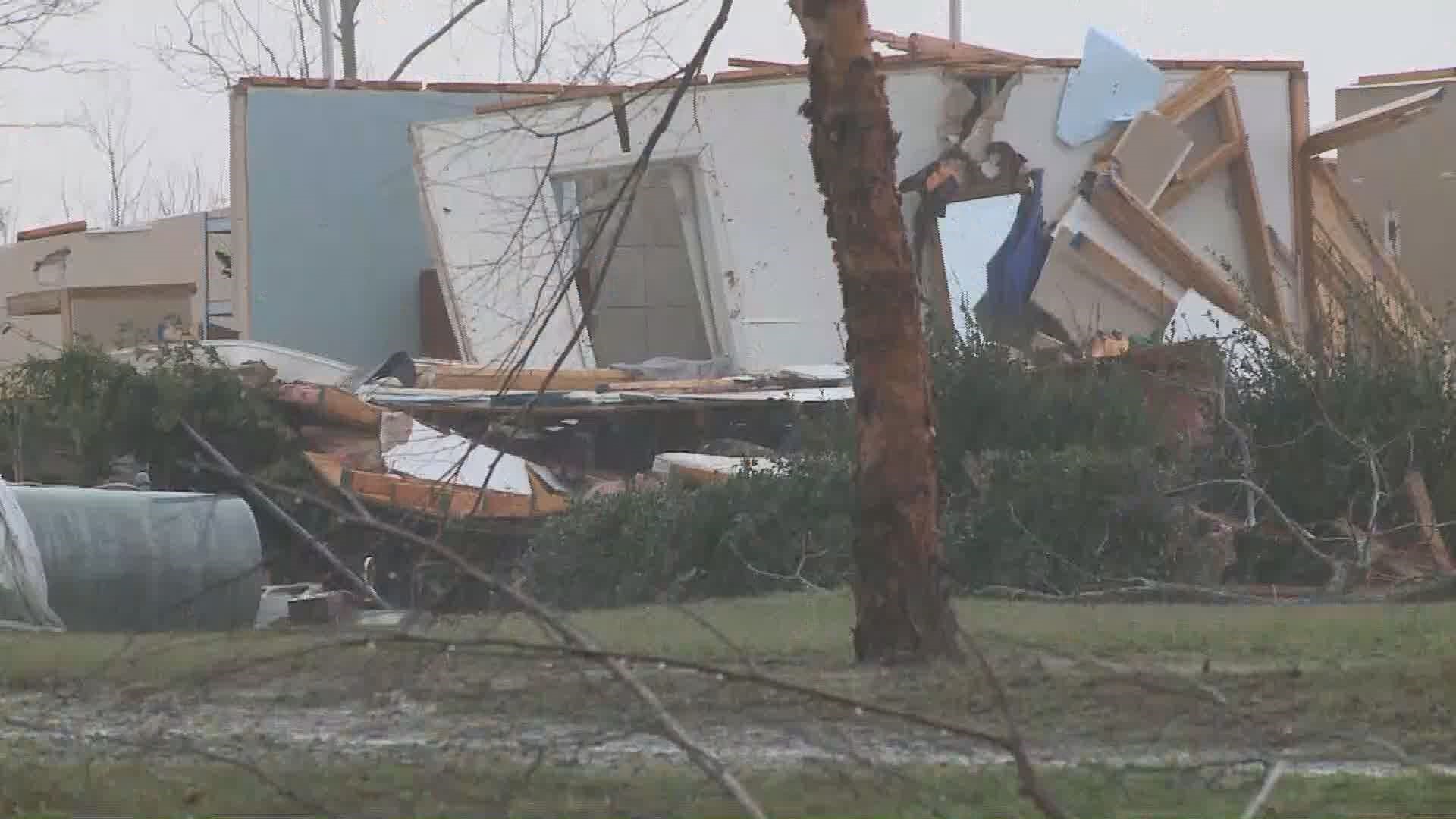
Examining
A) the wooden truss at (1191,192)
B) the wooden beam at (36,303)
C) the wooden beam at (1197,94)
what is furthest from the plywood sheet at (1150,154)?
the wooden beam at (36,303)

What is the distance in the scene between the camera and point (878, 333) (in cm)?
726

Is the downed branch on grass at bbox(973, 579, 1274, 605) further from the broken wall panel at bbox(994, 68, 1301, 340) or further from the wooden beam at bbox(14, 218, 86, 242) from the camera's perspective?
the wooden beam at bbox(14, 218, 86, 242)

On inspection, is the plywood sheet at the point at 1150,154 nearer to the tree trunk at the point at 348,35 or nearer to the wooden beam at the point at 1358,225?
the wooden beam at the point at 1358,225

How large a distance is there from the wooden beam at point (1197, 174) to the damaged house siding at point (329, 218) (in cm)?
799

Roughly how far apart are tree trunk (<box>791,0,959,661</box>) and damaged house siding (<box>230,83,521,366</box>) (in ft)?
51.8

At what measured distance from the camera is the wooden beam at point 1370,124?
20484mm

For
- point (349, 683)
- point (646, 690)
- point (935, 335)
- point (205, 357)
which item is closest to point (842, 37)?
point (349, 683)

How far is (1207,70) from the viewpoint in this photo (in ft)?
69.3

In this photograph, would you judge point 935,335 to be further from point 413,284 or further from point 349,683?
point 413,284

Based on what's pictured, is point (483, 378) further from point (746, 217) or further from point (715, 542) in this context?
point (715, 542)

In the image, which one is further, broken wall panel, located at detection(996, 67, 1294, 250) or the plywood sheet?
broken wall panel, located at detection(996, 67, 1294, 250)

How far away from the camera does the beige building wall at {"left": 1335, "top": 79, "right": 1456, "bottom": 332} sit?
2448 centimetres

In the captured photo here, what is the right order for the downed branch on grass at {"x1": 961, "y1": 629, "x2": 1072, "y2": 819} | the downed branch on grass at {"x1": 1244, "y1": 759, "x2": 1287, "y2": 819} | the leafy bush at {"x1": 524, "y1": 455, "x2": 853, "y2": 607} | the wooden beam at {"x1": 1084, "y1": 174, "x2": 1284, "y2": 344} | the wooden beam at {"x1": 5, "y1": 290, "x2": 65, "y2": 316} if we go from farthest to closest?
the wooden beam at {"x1": 5, "y1": 290, "x2": 65, "y2": 316}, the wooden beam at {"x1": 1084, "y1": 174, "x2": 1284, "y2": 344}, the leafy bush at {"x1": 524, "y1": 455, "x2": 853, "y2": 607}, the downed branch on grass at {"x1": 1244, "y1": 759, "x2": 1287, "y2": 819}, the downed branch on grass at {"x1": 961, "y1": 629, "x2": 1072, "y2": 819}

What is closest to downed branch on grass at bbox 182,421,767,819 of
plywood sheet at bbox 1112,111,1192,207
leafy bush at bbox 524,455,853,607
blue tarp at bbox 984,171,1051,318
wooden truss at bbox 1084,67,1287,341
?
leafy bush at bbox 524,455,853,607
